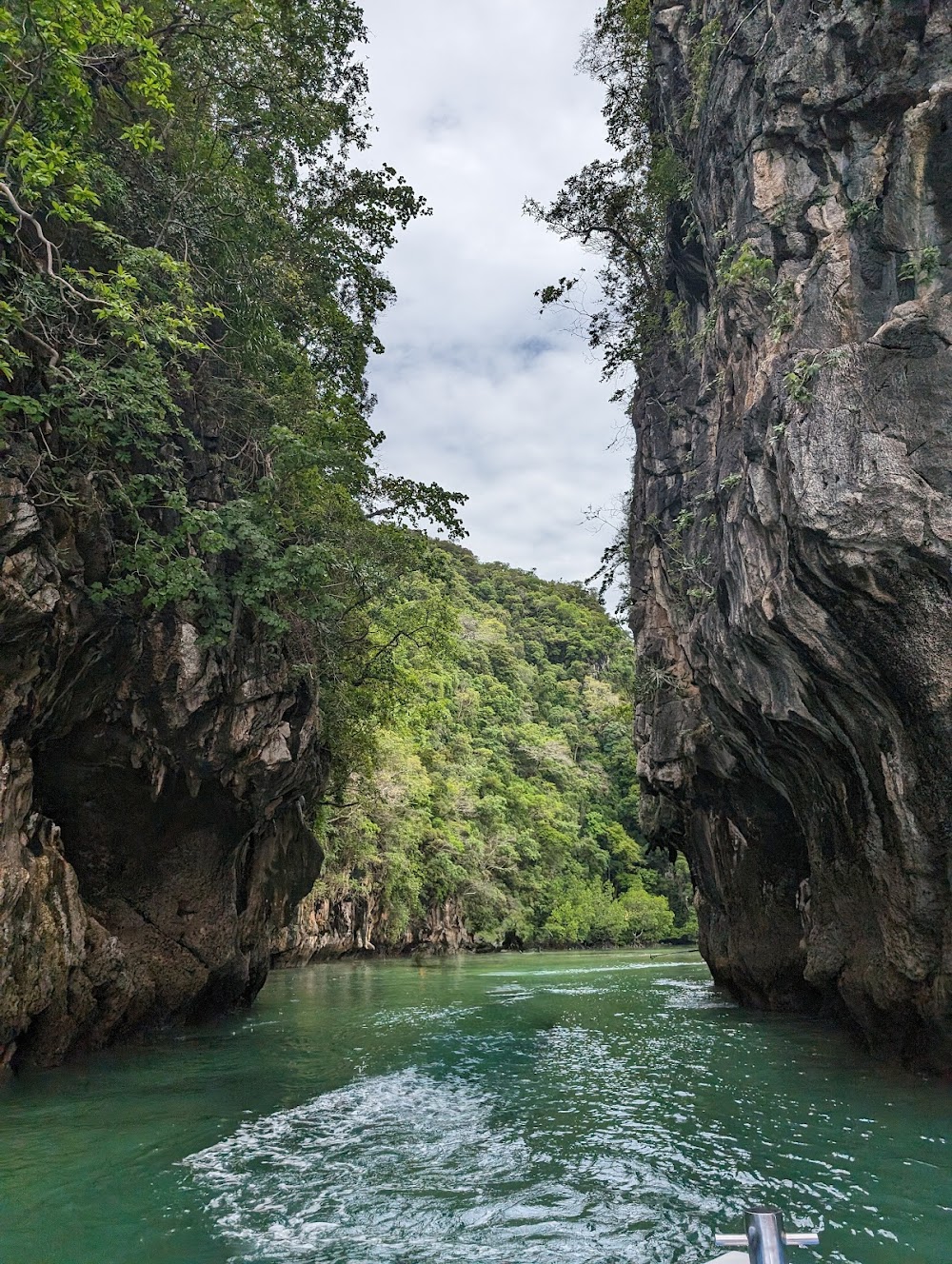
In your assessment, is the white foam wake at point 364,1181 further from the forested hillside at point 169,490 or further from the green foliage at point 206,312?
the green foliage at point 206,312

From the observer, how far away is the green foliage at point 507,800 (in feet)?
102

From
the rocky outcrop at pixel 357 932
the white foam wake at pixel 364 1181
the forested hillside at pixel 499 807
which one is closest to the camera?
the white foam wake at pixel 364 1181

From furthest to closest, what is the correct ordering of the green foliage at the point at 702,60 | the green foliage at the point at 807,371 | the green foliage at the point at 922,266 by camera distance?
the green foliage at the point at 702,60, the green foliage at the point at 807,371, the green foliage at the point at 922,266

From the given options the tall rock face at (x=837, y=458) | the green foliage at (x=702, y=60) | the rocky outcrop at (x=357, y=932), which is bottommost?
the rocky outcrop at (x=357, y=932)

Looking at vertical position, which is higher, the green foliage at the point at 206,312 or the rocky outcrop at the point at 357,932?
the green foliage at the point at 206,312

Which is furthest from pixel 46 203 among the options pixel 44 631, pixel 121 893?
pixel 121 893

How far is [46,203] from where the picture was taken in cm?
895

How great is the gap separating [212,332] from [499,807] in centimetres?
3657

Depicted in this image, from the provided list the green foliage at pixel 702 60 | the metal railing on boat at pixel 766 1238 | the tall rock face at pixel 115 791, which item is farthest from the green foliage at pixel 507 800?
the metal railing on boat at pixel 766 1238

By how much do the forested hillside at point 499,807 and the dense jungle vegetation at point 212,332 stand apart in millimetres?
2048

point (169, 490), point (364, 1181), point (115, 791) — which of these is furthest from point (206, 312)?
point (364, 1181)

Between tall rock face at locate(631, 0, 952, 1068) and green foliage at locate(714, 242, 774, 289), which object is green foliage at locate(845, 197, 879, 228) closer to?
tall rock face at locate(631, 0, 952, 1068)

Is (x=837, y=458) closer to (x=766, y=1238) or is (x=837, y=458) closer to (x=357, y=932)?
(x=766, y=1238)

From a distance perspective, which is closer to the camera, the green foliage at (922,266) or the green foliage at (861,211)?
the green foliage at (922,266)
